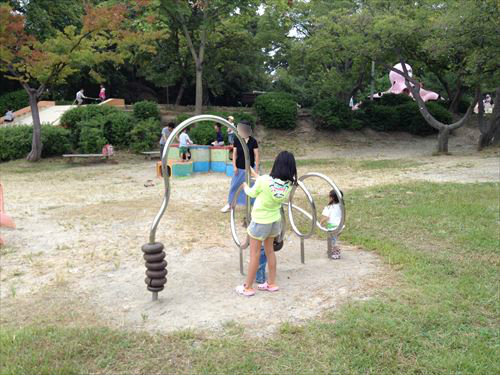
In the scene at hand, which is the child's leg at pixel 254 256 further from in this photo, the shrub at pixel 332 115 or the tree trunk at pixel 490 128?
the shrub at pixel 332 115

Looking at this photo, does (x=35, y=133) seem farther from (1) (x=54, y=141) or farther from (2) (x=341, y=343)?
(2) (x=341, y=343)

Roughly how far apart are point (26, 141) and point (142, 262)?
12.2 metres

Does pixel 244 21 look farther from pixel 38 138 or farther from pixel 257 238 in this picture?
pixel 257 238

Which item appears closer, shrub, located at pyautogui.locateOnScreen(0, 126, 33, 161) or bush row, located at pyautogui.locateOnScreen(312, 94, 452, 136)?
shrub, located at pyautogui.locateOnScreen(0, 126, 33, 161)

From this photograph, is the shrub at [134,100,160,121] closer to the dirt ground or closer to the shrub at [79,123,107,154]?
the shrub at [79,123,107,154]

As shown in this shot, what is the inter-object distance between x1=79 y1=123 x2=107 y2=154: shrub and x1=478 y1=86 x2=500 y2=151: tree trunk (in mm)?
13434

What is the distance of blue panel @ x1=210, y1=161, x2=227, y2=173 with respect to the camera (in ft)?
43.4

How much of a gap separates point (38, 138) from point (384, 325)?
1440cm

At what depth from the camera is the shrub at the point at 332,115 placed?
21.5 m

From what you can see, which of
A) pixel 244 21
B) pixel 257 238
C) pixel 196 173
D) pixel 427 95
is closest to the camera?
pixel 257 238

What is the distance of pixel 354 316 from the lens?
3.81 meters

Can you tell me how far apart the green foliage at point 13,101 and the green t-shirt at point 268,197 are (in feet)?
75.9

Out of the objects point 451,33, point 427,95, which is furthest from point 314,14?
point 427,95

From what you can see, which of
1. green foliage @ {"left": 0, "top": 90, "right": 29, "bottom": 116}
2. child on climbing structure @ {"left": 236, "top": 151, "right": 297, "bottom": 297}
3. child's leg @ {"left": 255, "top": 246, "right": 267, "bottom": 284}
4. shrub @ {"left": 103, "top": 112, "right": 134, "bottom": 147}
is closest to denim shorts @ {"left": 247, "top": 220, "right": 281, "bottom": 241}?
child on climbing structure @ {"left": 236, "top": 151, "right": 297, "bottom": 297}
